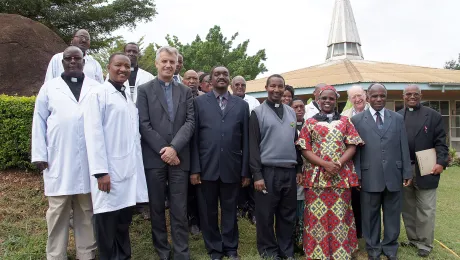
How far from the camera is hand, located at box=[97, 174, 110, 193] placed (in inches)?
145

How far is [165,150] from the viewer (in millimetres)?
4082

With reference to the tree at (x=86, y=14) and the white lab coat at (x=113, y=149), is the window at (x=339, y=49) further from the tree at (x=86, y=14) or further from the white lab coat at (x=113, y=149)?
the white lab coat at (x=113, y=149)

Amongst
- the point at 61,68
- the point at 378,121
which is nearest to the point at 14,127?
the point at 61,68

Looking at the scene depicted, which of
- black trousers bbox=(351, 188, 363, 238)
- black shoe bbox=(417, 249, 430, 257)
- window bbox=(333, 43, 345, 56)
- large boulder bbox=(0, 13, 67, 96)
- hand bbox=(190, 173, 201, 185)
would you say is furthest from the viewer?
window bbox=(333, 43, 345, 56)

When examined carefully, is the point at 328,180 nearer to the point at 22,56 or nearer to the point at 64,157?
the point at 64,157

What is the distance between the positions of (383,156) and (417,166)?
2.35ft

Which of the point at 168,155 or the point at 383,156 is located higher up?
the point at 168,155

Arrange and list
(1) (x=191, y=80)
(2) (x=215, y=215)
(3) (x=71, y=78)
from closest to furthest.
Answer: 1. (3) (x=71, y=78)
2. (2) (x=215, y=215)
3. (1) (x=191, y=80)

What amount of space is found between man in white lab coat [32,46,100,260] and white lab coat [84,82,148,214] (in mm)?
205

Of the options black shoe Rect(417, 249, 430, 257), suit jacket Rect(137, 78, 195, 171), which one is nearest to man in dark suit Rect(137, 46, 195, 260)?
suit jacket Rect(137, 78, 195, 171)

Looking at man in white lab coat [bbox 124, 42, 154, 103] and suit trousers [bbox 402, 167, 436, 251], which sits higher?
man in white lab coat [bbox 124, 42, 154, 103]

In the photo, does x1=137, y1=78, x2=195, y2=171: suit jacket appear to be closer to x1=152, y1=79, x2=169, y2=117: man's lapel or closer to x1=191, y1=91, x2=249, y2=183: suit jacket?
x1=152, y1=79, x2=169, y2=117: man's lapel

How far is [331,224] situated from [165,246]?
1.84 m

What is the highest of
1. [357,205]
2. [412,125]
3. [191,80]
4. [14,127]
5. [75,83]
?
[191,80]
